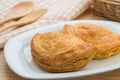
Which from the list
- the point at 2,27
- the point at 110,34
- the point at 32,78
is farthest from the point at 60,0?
the point at 32,78

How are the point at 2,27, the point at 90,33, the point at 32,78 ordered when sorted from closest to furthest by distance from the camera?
the point at 32,78 < the point at 90,33 < the point at 2,27

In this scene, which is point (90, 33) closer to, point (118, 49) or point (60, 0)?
point (118, 49)

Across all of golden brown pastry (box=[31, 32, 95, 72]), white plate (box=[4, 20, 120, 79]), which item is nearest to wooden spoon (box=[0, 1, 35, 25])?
white plate (box=[4, 20, 120, 79])

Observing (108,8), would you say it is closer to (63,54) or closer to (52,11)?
(52,11)


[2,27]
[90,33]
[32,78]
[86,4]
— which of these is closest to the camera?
[32,78]

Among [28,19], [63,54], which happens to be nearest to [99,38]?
[63,54]

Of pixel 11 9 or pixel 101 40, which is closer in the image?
pixel 101 40

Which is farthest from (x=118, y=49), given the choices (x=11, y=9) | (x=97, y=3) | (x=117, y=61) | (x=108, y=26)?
(x=11, y=9)

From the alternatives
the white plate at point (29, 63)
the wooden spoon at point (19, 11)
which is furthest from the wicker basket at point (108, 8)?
the wooden spoon at point (19, 11)
